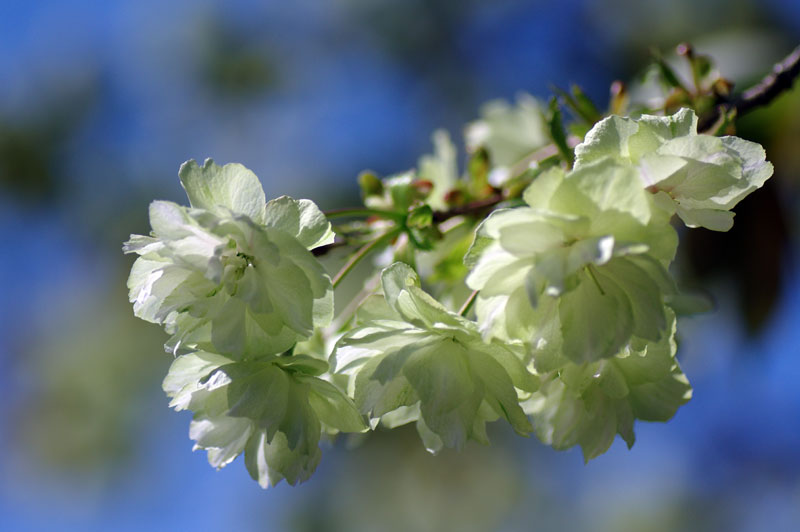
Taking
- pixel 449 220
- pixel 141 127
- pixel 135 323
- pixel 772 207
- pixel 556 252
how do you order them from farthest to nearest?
pixel 141 127 → pixel 135 323 → pixel 772 207 → pixel 449 220 → pixel 556 252

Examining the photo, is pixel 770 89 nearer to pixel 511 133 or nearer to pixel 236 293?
pixel 511 133

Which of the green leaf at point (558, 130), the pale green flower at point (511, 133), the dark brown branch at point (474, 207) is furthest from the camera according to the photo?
the pale green flower at point (511, 133)

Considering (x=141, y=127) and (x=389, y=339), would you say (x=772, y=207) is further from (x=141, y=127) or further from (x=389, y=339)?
(x=141, y=127)

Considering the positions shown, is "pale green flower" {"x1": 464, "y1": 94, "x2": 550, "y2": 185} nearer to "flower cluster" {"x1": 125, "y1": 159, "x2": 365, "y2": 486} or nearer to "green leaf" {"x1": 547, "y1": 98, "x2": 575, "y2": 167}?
"green leaf" {"x1": 547, "y1": 98, "x2": 575, "y2": 167}

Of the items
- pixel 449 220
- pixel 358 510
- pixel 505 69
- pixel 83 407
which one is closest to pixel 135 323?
pixel 83 407

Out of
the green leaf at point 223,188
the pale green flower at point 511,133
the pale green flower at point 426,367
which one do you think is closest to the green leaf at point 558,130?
the pale green flower at point 426,367

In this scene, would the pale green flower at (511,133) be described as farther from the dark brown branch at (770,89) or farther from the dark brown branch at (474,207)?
the dark brown branch at (770,89)

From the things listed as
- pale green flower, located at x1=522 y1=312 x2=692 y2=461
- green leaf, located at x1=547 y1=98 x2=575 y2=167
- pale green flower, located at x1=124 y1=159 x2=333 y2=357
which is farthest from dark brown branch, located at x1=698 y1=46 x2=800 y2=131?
pale green flower, located at x1=124 y1=159 x2=333 y2=357
